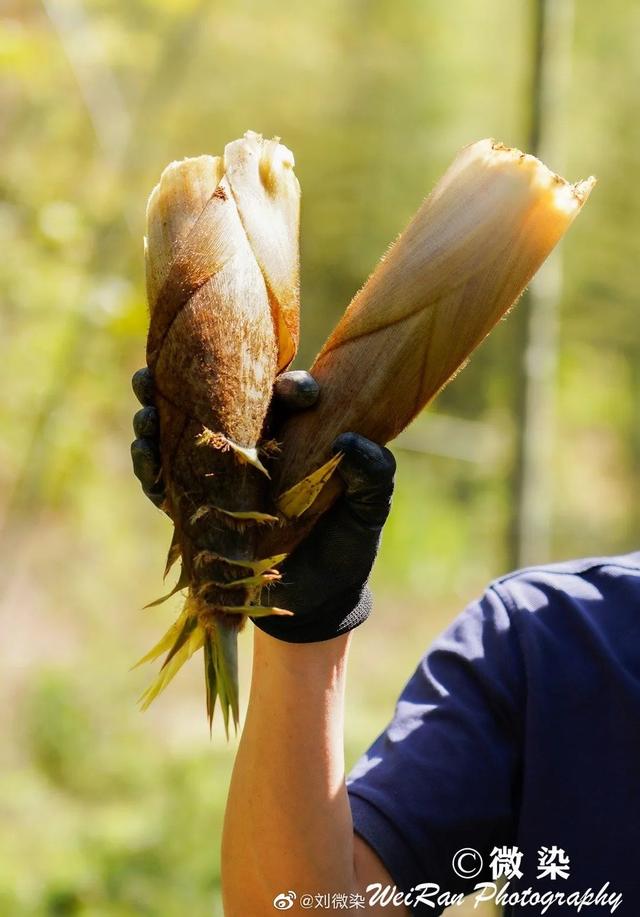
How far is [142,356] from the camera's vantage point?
18.2ft

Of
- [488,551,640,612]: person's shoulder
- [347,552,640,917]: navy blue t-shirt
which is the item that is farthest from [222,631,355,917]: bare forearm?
[488,551,640,612]: person's shoulder

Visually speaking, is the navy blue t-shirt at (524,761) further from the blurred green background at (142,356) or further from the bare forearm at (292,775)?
the blurred green background at (142,356)

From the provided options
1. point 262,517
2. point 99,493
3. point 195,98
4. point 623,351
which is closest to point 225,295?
point 262,517

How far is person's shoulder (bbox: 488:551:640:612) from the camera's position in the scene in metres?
1.40

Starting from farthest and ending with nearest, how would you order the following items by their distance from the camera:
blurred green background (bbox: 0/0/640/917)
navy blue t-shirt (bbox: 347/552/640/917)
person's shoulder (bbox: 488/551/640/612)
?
blurred green background (bbox: 0/0/640/917) → person's shoulder (bbox: 488/551/640/612) → navy blue t-shirt (bbox: 347/552/640/917)

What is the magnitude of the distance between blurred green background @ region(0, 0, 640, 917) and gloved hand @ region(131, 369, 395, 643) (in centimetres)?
97

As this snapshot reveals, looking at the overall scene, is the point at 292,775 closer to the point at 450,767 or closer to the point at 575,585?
the point at 450,767

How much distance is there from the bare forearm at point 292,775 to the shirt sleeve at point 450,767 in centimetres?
10

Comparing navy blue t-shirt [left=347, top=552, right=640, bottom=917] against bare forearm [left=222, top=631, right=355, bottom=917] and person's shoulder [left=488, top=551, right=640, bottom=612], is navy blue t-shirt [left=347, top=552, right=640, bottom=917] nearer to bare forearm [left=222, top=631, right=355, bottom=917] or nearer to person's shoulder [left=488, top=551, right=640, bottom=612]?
person's shoulder [left=488, top=551, right=640, bottom=612]

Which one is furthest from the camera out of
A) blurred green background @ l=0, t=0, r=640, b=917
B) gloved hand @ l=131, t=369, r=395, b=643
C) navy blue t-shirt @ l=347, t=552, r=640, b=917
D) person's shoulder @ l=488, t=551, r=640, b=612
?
blurred green background @ l=0, t=0, r=640, b=917

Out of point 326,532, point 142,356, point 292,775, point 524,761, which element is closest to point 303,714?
point 292,775

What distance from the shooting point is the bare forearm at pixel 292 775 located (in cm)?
117

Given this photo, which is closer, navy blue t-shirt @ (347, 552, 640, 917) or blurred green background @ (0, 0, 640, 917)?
navy blue t-shirt @ (347, 552, 640, 917)

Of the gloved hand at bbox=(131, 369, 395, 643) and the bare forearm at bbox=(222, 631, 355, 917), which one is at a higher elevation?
the gloved hand at bbox=(131, 369, 395, 643)
